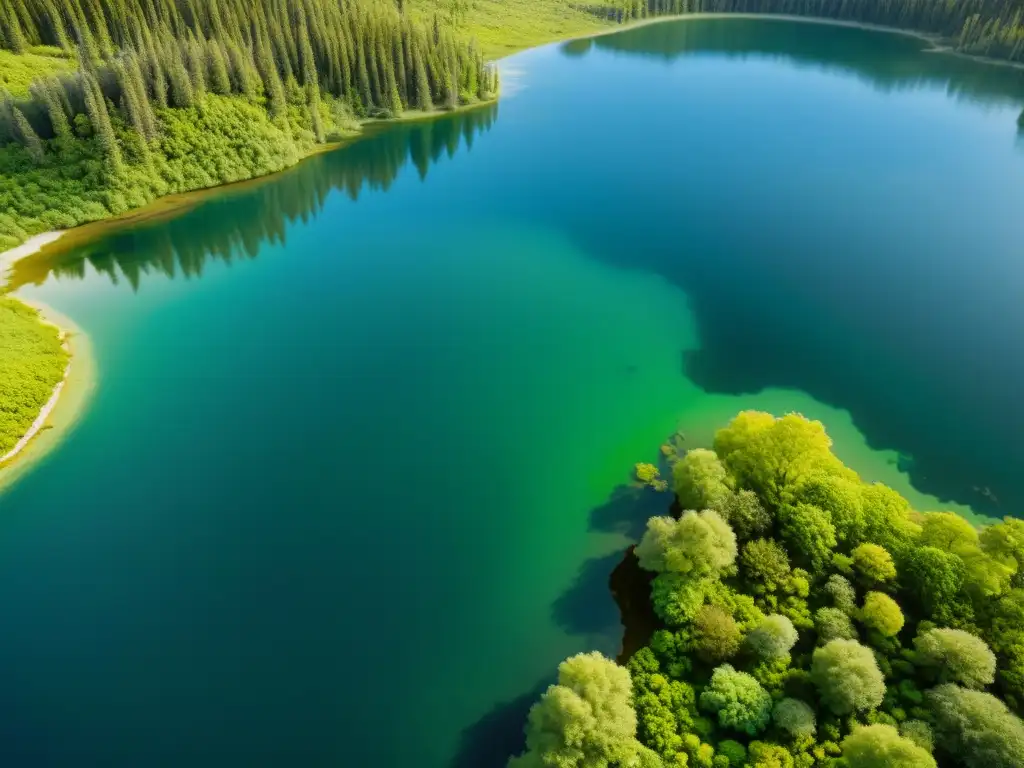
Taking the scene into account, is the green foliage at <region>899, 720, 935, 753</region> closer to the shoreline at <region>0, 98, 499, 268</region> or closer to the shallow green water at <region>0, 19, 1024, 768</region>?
the shallow green water at <region>0, 19, 1024, 768</region>

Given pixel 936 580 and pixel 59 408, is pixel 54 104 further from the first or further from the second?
pixel 936 580

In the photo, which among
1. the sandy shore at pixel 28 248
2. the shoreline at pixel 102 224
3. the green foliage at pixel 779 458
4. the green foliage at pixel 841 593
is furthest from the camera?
the sandy shore at pixel 28 248

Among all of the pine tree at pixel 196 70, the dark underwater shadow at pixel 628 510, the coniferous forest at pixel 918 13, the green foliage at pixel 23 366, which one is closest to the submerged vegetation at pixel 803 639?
the dark underwater shadow at pixel 628 510

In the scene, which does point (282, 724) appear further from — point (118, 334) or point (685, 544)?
point (118, 334)

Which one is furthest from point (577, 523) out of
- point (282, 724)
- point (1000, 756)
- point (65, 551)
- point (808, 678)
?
point (65, 551)

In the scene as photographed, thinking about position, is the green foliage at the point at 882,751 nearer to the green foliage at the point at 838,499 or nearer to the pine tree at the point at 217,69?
the green foliage at the point at 838,499

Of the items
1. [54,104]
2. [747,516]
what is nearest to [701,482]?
[747,516]

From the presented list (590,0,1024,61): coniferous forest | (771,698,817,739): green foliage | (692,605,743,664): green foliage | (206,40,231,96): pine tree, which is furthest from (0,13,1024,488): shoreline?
(771,698,817,739): green foliage
